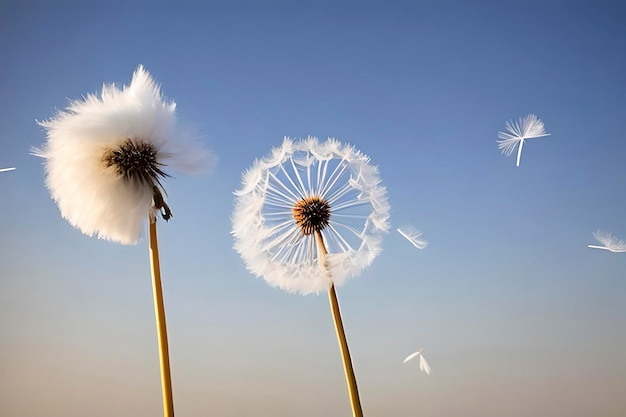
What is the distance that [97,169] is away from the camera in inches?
144

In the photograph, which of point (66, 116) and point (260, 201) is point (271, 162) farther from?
point (66, 116)

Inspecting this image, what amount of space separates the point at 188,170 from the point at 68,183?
76 cm

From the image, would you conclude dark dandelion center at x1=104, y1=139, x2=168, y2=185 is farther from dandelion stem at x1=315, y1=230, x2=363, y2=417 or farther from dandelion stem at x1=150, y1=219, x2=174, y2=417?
dandelion stem at x1=315, y1=230, x2=363, y2=417

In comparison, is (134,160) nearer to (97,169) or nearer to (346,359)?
(97,169)

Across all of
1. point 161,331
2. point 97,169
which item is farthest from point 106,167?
point 161,331

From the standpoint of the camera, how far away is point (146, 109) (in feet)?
12.4

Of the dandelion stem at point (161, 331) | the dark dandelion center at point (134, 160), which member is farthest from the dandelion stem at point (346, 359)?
the dark dandelion center at point (134, 160)

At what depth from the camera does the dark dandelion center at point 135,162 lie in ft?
12.1

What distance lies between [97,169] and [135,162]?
24 centimetres

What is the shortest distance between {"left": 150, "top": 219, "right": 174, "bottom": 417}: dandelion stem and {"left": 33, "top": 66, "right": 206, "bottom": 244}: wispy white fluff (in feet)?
1.59

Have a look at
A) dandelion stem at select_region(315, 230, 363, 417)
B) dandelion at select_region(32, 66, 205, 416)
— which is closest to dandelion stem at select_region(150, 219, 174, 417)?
dandelion at select_region(32, 66, 205, 416)

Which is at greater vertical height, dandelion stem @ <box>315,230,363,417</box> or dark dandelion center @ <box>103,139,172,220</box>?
dark dandelion center @ <box>103,139,172,220</box>

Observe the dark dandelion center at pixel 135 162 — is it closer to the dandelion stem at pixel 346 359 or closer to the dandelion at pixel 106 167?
the dandelion at pixel 106 167

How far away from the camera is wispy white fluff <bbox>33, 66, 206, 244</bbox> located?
3.64 m
